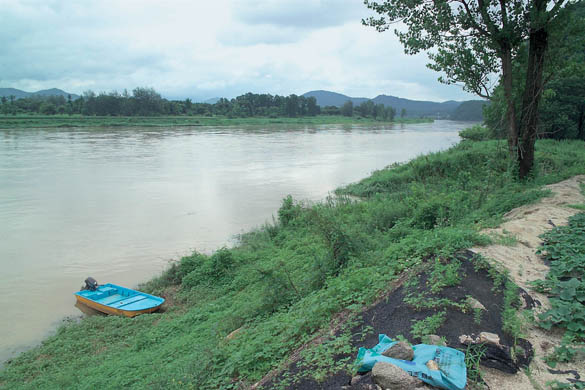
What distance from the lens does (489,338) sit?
10.5 feet

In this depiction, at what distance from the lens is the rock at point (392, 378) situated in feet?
8.77

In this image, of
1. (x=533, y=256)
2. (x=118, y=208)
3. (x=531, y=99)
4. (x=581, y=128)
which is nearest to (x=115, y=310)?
(x=533, y=256)

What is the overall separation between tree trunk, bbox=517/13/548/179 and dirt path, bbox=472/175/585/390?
1081 mm

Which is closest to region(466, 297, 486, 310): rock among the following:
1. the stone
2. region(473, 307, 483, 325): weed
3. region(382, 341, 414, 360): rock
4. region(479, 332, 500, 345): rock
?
region(473, 307, 483, 325): weed

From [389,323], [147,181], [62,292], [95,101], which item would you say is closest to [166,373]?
[389,323]

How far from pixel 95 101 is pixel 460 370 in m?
88.7

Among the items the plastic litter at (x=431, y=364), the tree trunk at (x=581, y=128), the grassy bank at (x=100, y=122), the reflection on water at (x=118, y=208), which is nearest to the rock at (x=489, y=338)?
the plastic litter at (x=431, y=364)

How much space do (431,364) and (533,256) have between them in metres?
3.15

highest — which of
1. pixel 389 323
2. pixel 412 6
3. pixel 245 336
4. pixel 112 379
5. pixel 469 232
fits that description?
pixel 412 6

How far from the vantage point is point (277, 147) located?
1480 inches

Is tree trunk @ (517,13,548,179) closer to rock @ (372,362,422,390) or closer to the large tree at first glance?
the large tree

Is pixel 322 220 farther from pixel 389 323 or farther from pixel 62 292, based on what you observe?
pixel 62 292

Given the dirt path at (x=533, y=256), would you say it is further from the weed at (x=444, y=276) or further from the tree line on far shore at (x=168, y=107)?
the tree line on far shore at (x=168, y=107)

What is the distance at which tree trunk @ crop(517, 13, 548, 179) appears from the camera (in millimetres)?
9469
